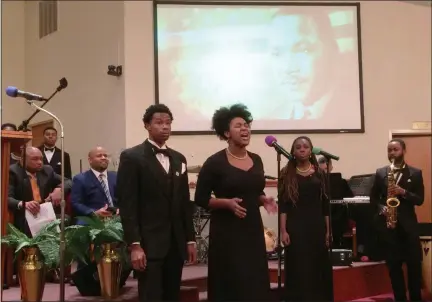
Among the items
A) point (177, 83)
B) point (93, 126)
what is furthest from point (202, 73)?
point (93, 126)

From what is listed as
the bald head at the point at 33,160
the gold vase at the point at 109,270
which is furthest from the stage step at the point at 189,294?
the bald head at the point at 33,160

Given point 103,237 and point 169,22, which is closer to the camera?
point 103,237

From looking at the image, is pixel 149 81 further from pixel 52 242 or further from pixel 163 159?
pixel 163 159

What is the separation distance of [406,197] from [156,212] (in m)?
2.63

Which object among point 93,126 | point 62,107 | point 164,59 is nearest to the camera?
point 164,59

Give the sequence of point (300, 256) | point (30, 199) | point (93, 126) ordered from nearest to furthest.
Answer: point (300, 256) < point (30, 199) < point (93, 126)

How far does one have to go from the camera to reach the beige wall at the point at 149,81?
777cm

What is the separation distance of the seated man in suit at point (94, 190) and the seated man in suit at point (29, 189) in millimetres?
300

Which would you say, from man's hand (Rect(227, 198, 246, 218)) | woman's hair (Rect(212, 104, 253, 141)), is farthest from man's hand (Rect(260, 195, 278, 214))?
woman's hair (Rect(212, 104, 253, 141))

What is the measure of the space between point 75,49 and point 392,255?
5793 mm

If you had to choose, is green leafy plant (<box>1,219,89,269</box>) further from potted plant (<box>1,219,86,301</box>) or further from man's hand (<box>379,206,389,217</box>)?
man's hand (<box>379,206,389,217</box>)

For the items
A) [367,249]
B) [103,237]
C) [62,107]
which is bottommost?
[367,249]

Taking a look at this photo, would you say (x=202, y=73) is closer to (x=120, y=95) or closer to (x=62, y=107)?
(x=120, y=95)

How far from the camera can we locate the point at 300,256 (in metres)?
4.33
